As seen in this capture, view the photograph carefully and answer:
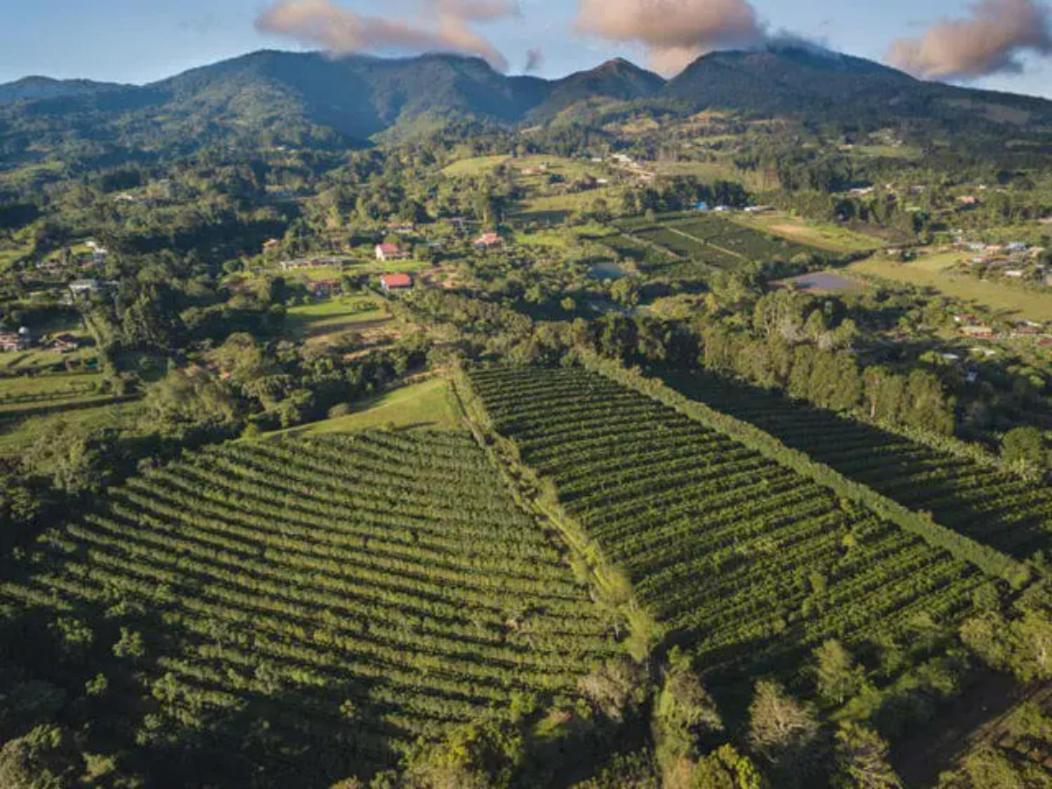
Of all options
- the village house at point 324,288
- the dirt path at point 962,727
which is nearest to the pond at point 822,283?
the village house at point 324,288

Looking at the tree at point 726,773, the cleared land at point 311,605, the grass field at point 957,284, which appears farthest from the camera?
the grass field at point 957,284

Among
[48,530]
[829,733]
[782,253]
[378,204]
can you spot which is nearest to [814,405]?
[829,733]

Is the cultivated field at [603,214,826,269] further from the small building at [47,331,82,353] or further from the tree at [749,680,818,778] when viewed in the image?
the tree at [749,680,818,778]

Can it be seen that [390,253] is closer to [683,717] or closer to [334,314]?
[334,314]

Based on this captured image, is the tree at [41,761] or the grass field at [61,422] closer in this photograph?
the tree at [41,761]

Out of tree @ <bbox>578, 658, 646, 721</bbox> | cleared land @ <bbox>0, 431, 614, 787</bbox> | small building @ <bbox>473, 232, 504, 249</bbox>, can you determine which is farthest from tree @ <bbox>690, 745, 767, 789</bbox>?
small building @ <bbox>473, 232, 504, 249</bbox>

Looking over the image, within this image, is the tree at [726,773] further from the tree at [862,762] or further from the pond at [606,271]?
the pond at [606,271]
